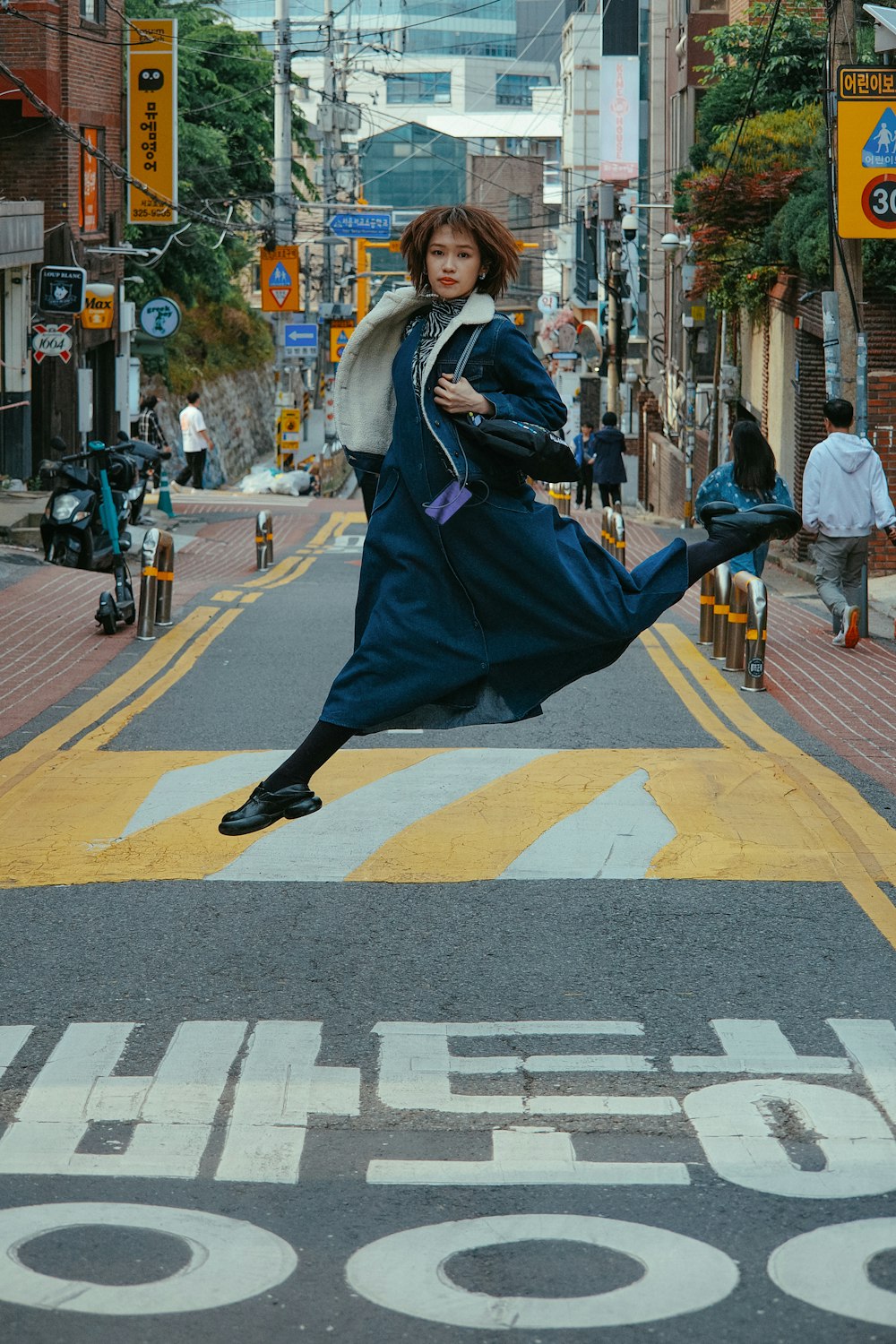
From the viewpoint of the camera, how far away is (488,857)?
6.70 m

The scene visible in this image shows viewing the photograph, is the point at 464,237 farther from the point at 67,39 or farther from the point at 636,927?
the point at 67,39

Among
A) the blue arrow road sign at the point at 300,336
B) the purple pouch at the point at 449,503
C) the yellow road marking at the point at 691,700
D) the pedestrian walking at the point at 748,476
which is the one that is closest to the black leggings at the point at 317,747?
the purple pouch at the point at 449,503

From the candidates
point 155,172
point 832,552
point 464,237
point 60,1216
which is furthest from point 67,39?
point 60,1216

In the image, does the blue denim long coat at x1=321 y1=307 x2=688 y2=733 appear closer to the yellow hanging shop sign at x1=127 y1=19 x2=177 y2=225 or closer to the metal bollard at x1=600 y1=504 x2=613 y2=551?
the metal bollard at x1=600 y1=504 x2=613 y2=551

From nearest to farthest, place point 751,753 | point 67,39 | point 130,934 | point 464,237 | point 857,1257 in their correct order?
point 857,1257 → point 464,237 → point 130,934 → point 751,753 → point 67,39

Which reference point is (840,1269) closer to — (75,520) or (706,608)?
(706,608)

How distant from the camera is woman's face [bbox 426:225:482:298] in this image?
17.0ft

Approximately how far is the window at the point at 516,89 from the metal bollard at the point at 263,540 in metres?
113

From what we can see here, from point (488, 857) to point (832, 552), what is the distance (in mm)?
8047

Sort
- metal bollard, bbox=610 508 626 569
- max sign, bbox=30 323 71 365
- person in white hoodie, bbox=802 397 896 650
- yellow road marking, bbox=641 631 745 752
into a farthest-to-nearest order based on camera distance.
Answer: max sign, bbox=30 323 71 365 < metal bollard, bbox=610 508 626 569 < person in white hoodie, bbox=802 397 896 650 < yellow road marking, bbox=641 631 745 752

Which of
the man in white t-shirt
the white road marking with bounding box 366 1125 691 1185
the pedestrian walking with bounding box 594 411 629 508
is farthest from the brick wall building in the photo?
the white road marking with bounding box 366 1125 691 1185

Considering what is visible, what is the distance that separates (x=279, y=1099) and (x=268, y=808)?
4.05 ft

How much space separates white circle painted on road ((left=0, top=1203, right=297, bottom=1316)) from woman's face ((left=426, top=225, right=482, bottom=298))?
2.78m

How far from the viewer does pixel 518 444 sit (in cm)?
504
